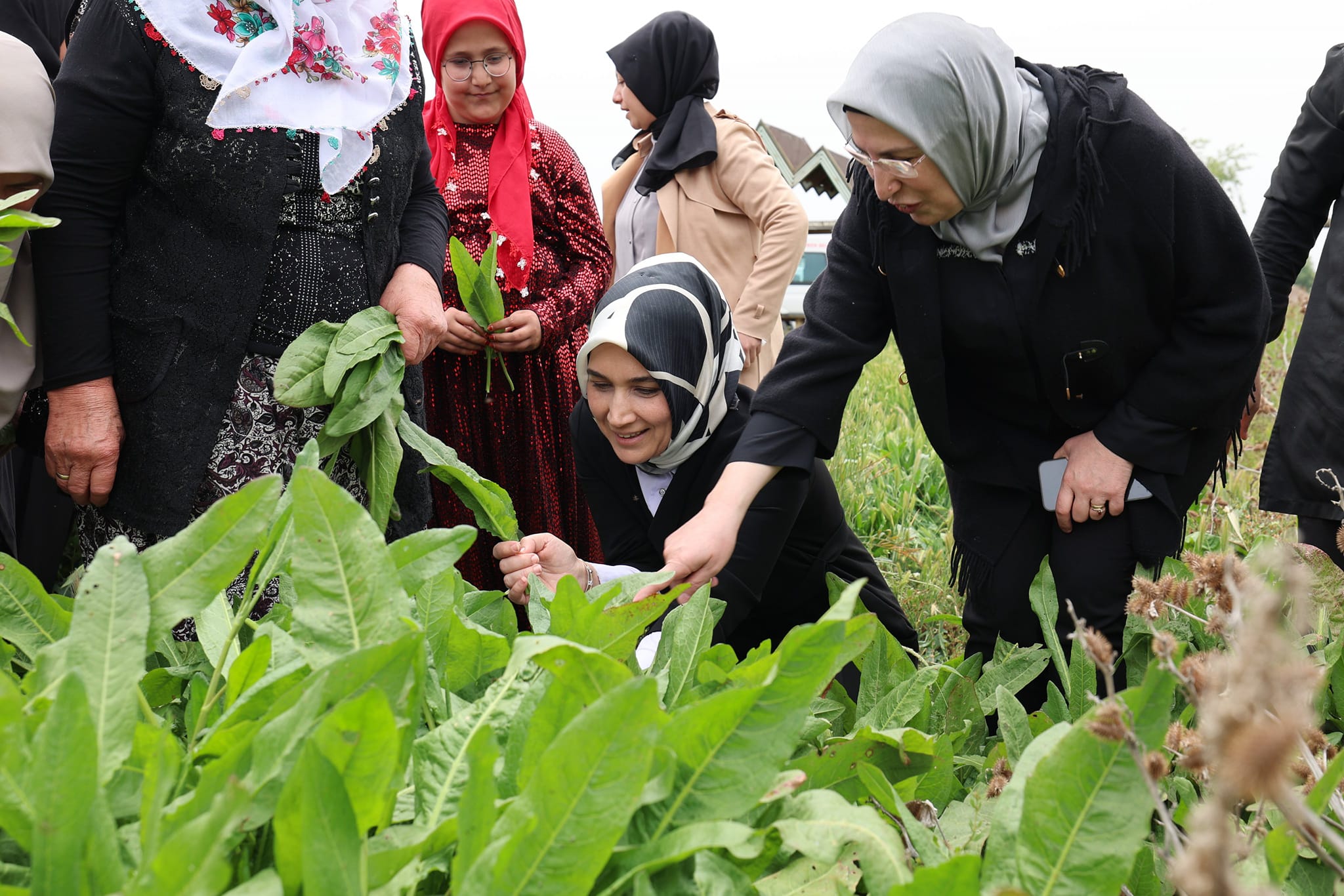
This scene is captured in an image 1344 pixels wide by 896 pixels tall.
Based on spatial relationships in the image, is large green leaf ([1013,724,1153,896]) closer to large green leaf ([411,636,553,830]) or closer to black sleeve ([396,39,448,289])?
large green leaf ([411,636,553,830])

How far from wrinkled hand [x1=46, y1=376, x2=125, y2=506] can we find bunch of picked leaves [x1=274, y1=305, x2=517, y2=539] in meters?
0.40

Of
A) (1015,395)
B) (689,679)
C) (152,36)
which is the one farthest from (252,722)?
(1015,395)

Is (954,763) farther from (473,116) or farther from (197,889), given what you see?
(473,116)

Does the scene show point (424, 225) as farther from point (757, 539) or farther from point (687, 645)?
point (687, 645)

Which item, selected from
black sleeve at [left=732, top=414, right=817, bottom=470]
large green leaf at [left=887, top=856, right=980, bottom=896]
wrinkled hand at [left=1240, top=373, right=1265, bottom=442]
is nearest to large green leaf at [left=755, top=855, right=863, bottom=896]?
large green leaf at [left=887, top=856, right=980, bottom=896]

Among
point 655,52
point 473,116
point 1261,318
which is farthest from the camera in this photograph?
point 655,52

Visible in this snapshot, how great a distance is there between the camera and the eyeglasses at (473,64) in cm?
329

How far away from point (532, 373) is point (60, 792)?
2675 mm

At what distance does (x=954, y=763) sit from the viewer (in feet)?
4.48

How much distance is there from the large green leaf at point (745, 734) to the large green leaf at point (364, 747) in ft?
0.68

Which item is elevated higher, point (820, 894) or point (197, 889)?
point (197, 889)

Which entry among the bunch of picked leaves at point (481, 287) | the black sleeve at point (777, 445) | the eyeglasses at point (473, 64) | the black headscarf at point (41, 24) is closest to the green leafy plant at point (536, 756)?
the black sleeve at point (777, 445)

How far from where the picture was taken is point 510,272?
3373 mm

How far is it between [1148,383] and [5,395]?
1.94 m
